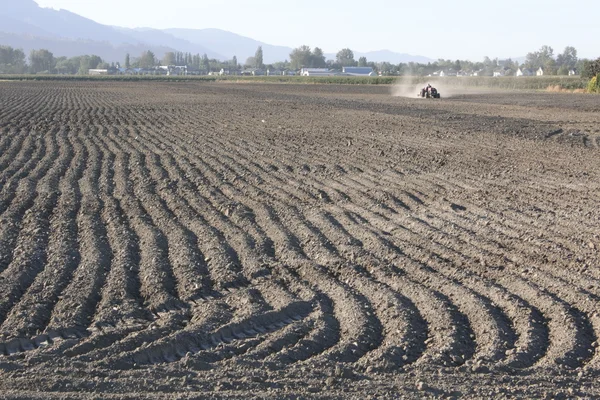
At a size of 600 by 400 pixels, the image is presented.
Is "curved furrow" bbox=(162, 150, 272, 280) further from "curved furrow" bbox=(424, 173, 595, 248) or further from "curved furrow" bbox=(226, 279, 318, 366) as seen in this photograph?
"curved furrow" bbox=(424, 173, 595, 248)

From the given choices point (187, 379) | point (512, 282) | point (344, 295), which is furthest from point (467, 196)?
A: point (187, 379)

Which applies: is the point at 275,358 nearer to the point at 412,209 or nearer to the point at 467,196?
the point at 412,209

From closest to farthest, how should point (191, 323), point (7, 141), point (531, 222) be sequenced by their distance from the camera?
1. point (191, 323)
2. point (531, 222)
3. point (7, 141)

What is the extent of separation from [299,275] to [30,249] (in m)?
3.08

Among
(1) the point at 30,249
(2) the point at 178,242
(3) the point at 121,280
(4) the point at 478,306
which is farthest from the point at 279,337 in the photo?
(1) the point at 30,249

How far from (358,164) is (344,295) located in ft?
27.8

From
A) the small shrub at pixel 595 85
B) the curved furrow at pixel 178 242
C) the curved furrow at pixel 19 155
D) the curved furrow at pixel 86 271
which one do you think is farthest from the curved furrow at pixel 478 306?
the small shrub at pixel 595 85

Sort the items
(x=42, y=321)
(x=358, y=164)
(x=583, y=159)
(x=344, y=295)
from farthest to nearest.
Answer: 1. (x=583, y=159)
2. (x=358, y=164)
3. (x=344, y=295)
4. (x=42, y=321)

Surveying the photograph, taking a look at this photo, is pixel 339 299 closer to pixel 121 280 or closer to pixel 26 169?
pixel 121 280

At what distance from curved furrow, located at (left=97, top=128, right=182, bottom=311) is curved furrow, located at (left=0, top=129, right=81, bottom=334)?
103 cm

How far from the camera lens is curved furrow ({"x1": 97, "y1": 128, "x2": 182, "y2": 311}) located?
6988 mm

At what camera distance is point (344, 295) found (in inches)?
277

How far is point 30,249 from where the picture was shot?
28.1 ft

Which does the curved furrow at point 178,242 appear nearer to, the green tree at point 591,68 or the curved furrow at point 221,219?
the curved furrow at point 221,219
